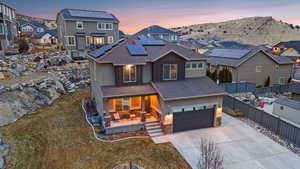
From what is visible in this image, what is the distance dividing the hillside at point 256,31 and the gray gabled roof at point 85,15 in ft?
339

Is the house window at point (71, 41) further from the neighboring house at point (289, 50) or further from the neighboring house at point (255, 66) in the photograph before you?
the neighboring house at point (289, 50)

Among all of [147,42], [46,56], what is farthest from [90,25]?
[147,42]

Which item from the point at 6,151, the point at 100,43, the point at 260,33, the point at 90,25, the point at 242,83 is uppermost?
the point at 260,33

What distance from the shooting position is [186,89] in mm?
14797

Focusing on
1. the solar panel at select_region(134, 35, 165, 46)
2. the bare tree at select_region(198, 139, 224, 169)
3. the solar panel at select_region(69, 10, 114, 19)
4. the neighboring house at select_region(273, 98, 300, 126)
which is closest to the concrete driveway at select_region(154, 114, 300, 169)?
the bare tree at select_region(198, 139, 224, 169)

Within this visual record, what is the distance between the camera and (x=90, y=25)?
1390 inches

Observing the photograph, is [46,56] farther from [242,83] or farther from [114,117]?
[242,83]

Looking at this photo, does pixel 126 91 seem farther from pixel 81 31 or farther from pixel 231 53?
pixel 81 31

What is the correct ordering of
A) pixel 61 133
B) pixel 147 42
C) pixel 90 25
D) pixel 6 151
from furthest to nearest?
pixel 90 25
pixel 147 42
pixel 61 133
pixel 6 151

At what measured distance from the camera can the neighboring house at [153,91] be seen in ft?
45.4

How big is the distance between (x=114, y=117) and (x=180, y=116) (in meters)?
5.75

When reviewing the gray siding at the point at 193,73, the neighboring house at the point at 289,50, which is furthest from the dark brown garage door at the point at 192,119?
the neighboring house at the point at 289,50

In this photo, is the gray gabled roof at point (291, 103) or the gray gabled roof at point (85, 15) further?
the gray gabled roof at point (85, 15)

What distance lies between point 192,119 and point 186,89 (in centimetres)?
266
